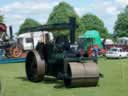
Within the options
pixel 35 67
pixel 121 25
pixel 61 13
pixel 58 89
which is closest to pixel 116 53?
pixel 35 67

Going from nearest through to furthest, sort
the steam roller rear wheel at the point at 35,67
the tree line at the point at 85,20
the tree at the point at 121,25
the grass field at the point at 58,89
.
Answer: the grass field at the point at 58,89
the steam roller rear wheel at the point at 35,67
the tree line at the point at 85,20
the tree at the point at 121,25

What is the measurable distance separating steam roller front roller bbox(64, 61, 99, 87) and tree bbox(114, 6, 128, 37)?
72.5 metres

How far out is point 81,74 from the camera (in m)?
14.5

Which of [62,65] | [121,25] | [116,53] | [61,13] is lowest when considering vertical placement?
[116,53]

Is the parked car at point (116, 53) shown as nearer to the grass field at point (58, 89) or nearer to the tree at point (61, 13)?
the grass field at point (58, 89)

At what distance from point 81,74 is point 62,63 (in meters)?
1.27

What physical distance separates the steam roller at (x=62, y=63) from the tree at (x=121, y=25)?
70.8m

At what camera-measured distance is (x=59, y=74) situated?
15508 mm

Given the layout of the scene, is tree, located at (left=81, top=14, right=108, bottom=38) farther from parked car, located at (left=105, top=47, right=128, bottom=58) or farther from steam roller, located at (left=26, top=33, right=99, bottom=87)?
steam roller, located at (left=26, top=33, right=99, bottom=87)

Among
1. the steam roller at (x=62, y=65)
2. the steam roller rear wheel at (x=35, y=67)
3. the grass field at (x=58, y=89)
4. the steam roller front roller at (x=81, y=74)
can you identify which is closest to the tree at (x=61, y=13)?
the steam roller rear wheel at (x=35, y=67)

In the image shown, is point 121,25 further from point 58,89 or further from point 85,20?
point 58,89

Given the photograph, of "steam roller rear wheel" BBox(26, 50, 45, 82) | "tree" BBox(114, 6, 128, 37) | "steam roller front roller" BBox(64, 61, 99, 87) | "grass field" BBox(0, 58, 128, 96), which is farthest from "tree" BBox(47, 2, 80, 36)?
"steam roller front roller" BBox(64, 61, 99, 87)

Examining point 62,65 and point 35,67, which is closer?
point 62,65

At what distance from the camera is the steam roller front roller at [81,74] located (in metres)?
14.5
